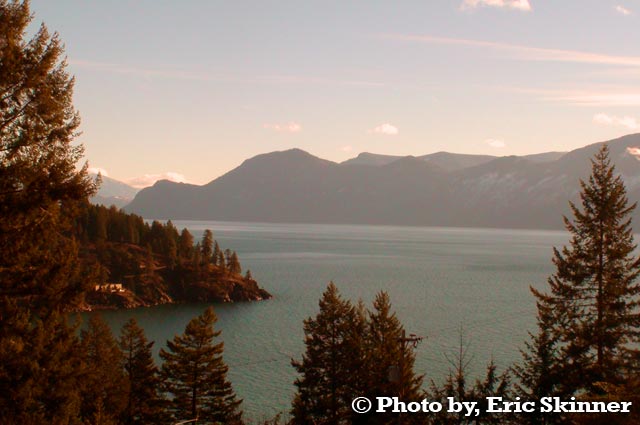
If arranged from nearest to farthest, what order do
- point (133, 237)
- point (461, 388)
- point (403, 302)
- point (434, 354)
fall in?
point (461, 388) < point (434, 354) < point (403, 302) < point (133, 237)

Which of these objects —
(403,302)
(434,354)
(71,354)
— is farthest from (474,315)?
(71,354)

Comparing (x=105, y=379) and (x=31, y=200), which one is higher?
(x=31, y=200)

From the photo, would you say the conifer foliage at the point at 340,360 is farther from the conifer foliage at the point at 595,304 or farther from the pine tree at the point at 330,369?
the conifer foliage at the point at 595,304

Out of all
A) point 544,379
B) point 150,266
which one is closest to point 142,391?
point 544,379

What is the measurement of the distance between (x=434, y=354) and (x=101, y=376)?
122 feet

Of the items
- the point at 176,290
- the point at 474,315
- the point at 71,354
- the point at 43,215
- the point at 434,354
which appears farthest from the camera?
the point at 176,290

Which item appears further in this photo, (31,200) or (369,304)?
(369,304)

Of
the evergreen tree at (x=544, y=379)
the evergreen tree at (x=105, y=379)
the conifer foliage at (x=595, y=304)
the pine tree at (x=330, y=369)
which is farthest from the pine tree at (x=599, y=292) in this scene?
the evergreen tree at (x=105, y=379)

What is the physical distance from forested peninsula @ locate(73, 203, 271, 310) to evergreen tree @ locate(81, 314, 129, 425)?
61158 millimetres

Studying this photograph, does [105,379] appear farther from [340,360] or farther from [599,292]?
[599,292]

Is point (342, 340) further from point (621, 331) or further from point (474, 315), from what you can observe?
point (474, 315)

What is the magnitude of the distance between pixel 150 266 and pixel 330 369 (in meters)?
93.9

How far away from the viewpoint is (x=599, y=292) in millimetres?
26500

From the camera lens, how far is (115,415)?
34938 mm
